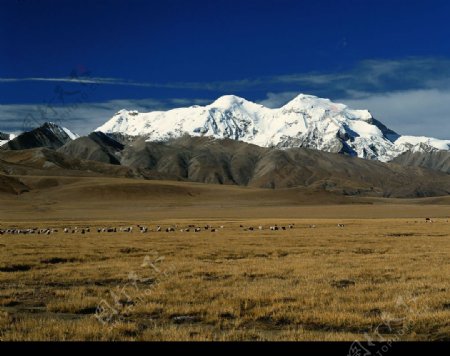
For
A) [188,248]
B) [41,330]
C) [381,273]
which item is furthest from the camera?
[188,248]

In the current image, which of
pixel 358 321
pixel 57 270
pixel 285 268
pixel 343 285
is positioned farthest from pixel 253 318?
pixel 57 270

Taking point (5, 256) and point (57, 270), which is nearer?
point (57, 270)

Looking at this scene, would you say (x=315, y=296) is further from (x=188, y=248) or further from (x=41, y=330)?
(x=188, y=248)

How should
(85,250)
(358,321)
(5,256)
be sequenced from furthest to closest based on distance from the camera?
(85,250) → (5,256) → (358,321)
